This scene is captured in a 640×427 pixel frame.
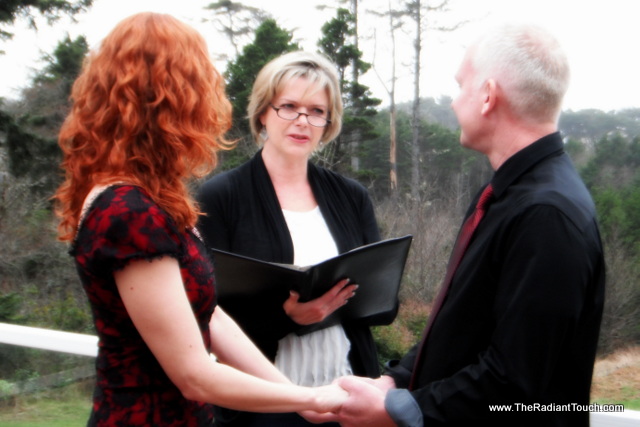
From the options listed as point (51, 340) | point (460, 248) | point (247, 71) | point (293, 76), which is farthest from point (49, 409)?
point (247, 71)

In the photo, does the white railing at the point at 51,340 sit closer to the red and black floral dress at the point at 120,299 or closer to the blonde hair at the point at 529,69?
the red and black floral dress at the point at 120,299

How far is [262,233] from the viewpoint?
2.33 m

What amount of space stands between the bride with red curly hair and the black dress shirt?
17.2 inches

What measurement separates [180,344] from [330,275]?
74 centimetres

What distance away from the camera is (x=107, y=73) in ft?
5.00

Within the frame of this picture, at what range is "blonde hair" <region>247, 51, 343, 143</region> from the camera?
2.49 meters

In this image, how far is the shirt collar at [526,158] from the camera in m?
1.65

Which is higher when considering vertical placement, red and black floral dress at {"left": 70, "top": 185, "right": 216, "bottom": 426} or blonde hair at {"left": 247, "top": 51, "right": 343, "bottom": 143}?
blonde hair at {"left": 247, "top": 51, "right": 343, "bottom": 143}

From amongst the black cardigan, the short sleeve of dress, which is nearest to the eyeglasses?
the black cardigan

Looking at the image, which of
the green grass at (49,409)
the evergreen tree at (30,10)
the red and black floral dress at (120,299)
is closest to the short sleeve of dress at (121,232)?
the red and black floral dress at (120,299)

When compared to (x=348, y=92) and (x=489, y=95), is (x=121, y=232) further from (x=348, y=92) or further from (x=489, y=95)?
(x=348, y=92)

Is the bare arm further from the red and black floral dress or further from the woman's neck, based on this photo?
the woman's neck

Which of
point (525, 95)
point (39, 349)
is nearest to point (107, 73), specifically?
point (525, 95)

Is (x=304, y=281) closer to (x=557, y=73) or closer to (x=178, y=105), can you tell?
(x=178, y=105)
